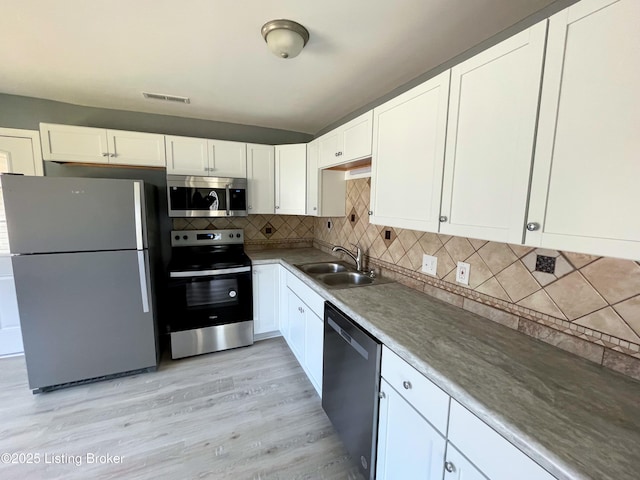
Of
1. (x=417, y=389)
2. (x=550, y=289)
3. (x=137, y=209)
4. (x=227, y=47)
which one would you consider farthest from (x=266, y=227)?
(x=550, y=289)

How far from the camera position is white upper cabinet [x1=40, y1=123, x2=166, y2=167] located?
223 cm

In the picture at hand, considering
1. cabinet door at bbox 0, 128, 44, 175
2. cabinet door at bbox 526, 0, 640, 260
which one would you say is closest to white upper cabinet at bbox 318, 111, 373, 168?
cabinet door at bbox 526, 0, 640, 260

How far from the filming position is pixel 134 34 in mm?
1486

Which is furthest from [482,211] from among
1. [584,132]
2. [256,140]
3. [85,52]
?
[256,140]

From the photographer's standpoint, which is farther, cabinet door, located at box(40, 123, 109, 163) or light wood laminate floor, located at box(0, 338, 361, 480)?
cabinet door, located at box(40, 123, 109, 163)

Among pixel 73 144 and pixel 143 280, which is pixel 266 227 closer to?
pixel 143 280

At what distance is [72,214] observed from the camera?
197cm

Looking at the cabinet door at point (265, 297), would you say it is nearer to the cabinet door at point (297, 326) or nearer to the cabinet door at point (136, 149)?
the cabinet door at point (297, 326)

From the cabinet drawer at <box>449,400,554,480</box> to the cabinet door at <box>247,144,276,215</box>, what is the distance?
254 centimetres

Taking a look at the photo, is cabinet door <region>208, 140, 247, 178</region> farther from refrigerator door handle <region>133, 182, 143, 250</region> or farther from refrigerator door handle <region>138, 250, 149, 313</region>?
refrigerator door handle <region>138, 250, 149, 313</region>

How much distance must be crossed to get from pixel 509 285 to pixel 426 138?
833 millimetres

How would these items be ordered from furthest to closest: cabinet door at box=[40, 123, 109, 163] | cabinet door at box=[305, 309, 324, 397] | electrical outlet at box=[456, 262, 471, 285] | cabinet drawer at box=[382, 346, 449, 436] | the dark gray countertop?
1. cabinet door at box=[40, 123, 109, 163]
2. cabinet door at box=[305, 309, 324, 397]
3. electrical outlet at box=[456, 262, 471, 285]
4. cabinet drawer at box=[382, 346, 449, 436]
5. the dark gray countertop

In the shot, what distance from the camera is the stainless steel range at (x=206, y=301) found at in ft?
8.01

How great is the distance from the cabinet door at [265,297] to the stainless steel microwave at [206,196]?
663 millimetres
